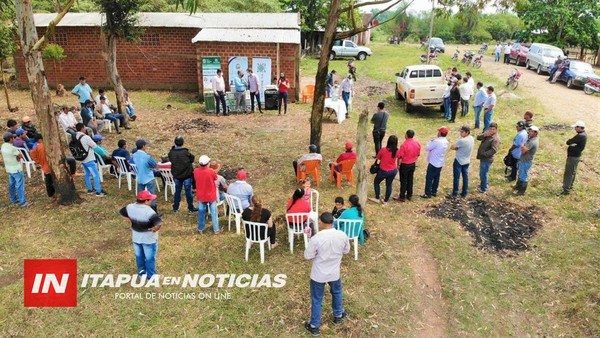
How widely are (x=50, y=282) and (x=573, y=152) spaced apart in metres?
10.2

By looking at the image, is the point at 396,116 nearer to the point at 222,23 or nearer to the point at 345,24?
the point at 222,23

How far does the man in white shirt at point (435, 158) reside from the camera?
8727mm

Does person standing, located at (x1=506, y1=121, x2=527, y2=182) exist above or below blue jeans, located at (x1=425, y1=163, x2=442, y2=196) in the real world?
above

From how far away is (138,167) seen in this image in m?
8.04

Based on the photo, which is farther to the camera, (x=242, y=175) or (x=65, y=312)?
(x=242, y=175)

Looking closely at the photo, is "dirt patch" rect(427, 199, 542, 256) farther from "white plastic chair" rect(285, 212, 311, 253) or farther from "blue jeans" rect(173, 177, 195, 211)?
"blue jeans" rect(173, 177, 195, 211)

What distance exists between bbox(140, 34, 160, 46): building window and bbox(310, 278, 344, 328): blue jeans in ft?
56.4

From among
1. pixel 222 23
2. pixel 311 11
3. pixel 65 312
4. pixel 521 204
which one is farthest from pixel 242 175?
pixel 311 11

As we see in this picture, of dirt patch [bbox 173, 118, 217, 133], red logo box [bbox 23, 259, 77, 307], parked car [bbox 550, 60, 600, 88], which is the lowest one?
red logo box [bbox 23, 259, 77, 307]

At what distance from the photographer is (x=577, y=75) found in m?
19.5

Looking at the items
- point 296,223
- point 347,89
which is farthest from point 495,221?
point 347,89

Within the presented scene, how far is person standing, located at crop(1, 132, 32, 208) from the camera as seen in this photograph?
802 centimetres

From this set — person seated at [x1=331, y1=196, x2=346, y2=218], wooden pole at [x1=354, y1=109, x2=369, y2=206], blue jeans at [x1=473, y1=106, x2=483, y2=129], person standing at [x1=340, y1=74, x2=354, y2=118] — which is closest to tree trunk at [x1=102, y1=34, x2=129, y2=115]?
person standing at [x1=340, y1=74, x2=354, y2=118]

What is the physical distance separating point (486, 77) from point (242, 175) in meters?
18.5
